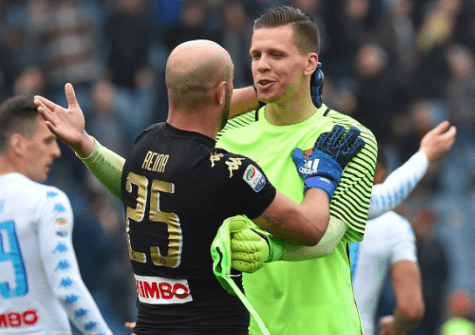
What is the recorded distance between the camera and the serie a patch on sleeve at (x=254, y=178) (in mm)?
3139

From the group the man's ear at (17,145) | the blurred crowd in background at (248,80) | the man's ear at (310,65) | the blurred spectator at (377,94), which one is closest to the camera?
the man's ear at (310,65)

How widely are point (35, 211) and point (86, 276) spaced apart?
5.44m

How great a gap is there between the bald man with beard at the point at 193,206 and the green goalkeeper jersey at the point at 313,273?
1.28 ft

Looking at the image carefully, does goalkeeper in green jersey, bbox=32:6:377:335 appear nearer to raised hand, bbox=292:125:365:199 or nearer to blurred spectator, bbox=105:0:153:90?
raised hand, bbox=292:125:365:199

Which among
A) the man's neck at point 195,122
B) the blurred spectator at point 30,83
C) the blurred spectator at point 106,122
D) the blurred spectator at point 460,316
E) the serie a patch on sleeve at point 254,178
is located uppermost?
the man's neck at point 195,122

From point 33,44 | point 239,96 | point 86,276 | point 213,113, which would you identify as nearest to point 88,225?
point 86,276

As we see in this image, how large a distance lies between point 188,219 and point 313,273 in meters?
0.91

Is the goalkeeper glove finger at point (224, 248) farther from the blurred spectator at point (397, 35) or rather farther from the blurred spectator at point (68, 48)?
the blurred spectator at point (68, 48)

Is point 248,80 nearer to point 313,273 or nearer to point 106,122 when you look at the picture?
point 106,122

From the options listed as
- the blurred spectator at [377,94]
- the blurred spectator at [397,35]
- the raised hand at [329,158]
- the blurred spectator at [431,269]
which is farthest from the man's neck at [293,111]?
the blurred spectator at [397,35]

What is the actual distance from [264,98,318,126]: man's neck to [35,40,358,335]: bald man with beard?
2.26 feet

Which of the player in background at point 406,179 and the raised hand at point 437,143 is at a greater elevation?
the raised hand at point 437,143

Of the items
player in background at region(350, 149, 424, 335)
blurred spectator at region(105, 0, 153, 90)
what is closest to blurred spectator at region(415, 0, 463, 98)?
blurred spectator at region(105, 0, 153, 90)

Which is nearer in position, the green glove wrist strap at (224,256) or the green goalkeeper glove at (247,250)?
the green glove wrist strap at (224,256)
